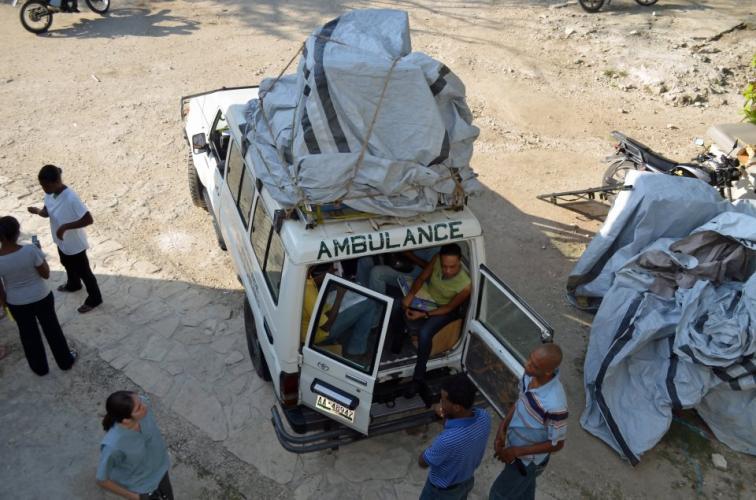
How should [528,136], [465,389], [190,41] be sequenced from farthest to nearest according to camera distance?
[190,41] → [528,136] → [465,389]

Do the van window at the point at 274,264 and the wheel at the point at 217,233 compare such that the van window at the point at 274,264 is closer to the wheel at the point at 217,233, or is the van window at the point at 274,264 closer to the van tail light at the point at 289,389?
the van tail light at the point at 289,389

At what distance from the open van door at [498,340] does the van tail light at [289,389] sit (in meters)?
1.25

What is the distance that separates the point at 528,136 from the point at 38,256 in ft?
23.2

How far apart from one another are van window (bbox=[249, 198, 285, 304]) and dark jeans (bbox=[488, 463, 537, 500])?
1925 mm

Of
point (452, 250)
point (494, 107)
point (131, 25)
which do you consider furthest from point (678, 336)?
point (131, 25)

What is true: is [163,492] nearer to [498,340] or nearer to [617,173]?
[498,340]

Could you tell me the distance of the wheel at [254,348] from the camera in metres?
5.33

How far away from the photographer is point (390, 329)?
4762mm

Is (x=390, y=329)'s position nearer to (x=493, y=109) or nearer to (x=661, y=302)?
(x=661, y=302)

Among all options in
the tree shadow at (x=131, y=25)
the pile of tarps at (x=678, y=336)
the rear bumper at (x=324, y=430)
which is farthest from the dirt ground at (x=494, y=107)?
the rear bumper at (x=324, y=430)

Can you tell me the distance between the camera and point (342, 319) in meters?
4.36

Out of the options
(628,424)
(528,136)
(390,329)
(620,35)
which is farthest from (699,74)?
(390,329)

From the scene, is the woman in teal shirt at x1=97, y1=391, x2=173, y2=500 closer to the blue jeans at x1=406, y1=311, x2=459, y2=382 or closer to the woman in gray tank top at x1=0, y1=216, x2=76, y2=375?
the blue jeans at x1=406, y1=311, x2=459, y2=382

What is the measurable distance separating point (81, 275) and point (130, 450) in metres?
3.00
